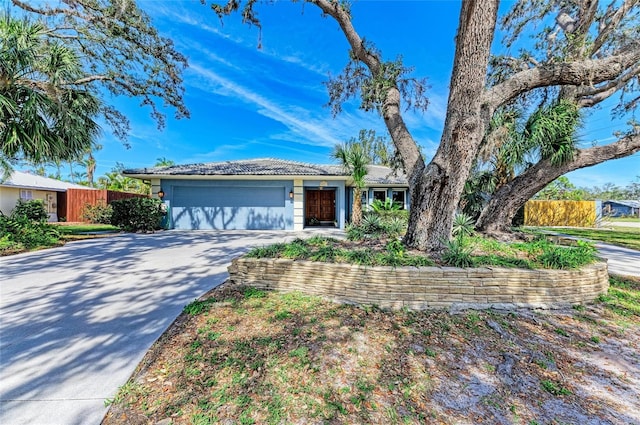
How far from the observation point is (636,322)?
3.39 metres

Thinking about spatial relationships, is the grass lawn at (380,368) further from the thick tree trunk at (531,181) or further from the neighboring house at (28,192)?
the neighboring house at (28,192)

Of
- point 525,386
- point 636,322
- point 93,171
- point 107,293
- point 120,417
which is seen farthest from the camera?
point 93,171

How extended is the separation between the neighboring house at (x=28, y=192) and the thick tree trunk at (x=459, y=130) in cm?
2121

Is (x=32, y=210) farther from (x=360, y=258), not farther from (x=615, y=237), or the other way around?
(x=615, y=237)

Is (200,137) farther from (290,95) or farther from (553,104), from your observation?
(553,104)

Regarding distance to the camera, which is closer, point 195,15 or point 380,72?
point 380,72

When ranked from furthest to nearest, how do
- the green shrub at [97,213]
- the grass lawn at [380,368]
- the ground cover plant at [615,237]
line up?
the green shrub at [97,213] < the ground cover plant at [615,237] < the grass lawn at [380,368]

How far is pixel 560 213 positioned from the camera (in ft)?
55.7

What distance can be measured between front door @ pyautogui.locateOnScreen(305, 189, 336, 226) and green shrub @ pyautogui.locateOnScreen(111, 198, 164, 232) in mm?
8290

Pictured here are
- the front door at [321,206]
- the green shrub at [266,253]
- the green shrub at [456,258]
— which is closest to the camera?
the green shrub at [456,258]

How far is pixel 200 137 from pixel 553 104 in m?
22.0

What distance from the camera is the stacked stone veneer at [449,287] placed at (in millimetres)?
3494

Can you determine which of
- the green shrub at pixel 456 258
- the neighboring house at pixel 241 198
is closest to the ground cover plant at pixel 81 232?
the neighboring house at pixel 241 198

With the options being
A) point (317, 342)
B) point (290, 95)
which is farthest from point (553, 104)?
point (290, 95)
